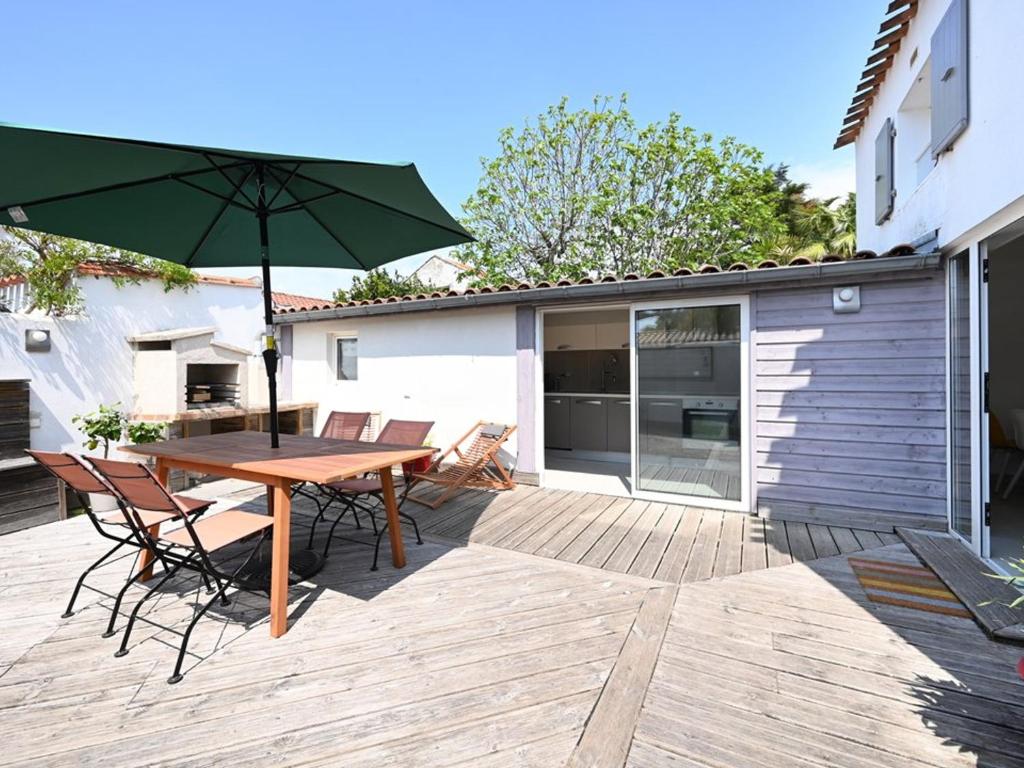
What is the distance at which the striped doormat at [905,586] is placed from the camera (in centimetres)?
277

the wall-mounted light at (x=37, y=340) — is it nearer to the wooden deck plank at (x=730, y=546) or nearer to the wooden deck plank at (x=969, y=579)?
the wooden deck plank at (x=730, y=546)

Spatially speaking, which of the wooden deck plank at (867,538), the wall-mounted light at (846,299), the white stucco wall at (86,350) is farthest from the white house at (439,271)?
the wooden deck plank at (867,538)

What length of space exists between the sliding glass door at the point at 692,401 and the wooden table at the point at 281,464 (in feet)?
8.62

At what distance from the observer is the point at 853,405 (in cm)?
413

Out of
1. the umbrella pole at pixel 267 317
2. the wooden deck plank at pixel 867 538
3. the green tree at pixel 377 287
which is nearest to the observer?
the umbrella pole at pixel 267 317

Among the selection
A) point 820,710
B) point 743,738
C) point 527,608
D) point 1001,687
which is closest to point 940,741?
point 820,710

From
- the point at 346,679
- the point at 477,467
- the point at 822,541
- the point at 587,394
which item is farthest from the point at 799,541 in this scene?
the point at 587,394

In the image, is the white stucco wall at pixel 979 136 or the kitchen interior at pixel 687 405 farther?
the kitchen interior at pixel 687 405

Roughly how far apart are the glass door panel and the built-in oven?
156cm

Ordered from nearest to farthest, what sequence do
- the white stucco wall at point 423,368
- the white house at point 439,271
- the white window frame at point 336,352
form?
the white stucco wall at point 423,368, the white window frame at point 336,352, the white house at point 439,271

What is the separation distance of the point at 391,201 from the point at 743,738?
315 centimetres

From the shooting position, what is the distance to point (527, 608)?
9.16 ft

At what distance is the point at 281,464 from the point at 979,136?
5.01 meters

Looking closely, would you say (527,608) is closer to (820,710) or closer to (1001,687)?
(820,710)
